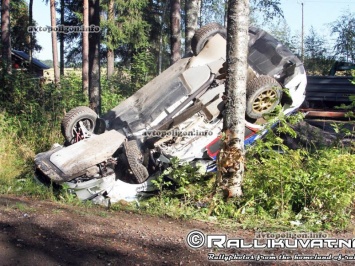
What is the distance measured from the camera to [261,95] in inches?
297

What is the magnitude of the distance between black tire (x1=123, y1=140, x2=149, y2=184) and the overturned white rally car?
14mm

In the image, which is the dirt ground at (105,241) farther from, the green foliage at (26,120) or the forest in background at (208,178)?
Answer: the green foliage at (26,120)

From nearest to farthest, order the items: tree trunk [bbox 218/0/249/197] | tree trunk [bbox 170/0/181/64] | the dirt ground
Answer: the dirt ground → tree trunk [bbox 218/0/249/197] → tree trunk [bbox 170/0/181/64]

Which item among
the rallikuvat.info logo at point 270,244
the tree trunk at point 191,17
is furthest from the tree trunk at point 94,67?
the rallikuvat.info logo at point 270,244

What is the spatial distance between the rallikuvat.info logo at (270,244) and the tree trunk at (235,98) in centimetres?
105

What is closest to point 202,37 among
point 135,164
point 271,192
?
point 135,164

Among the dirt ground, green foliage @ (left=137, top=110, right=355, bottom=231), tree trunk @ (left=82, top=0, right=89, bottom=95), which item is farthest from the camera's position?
tree trunk @ (left=82, top=0, right=89, bottom=95)

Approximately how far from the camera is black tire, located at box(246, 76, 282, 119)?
7.47 m

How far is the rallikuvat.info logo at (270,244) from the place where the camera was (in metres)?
4.31

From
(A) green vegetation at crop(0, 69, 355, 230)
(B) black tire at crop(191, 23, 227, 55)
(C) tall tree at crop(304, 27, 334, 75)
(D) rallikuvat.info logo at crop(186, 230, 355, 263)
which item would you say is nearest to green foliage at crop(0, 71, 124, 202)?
(A) green vegetation at crop(0, 69, 355, 230)

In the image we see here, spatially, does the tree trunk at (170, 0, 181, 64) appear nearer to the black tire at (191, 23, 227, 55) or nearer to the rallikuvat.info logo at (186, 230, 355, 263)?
the black tire at (191, 23, 227, 55)

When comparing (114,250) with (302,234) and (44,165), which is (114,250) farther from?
(44,165)

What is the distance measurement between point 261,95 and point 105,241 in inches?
154

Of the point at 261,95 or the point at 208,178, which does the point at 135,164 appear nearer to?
the point at 208,178
